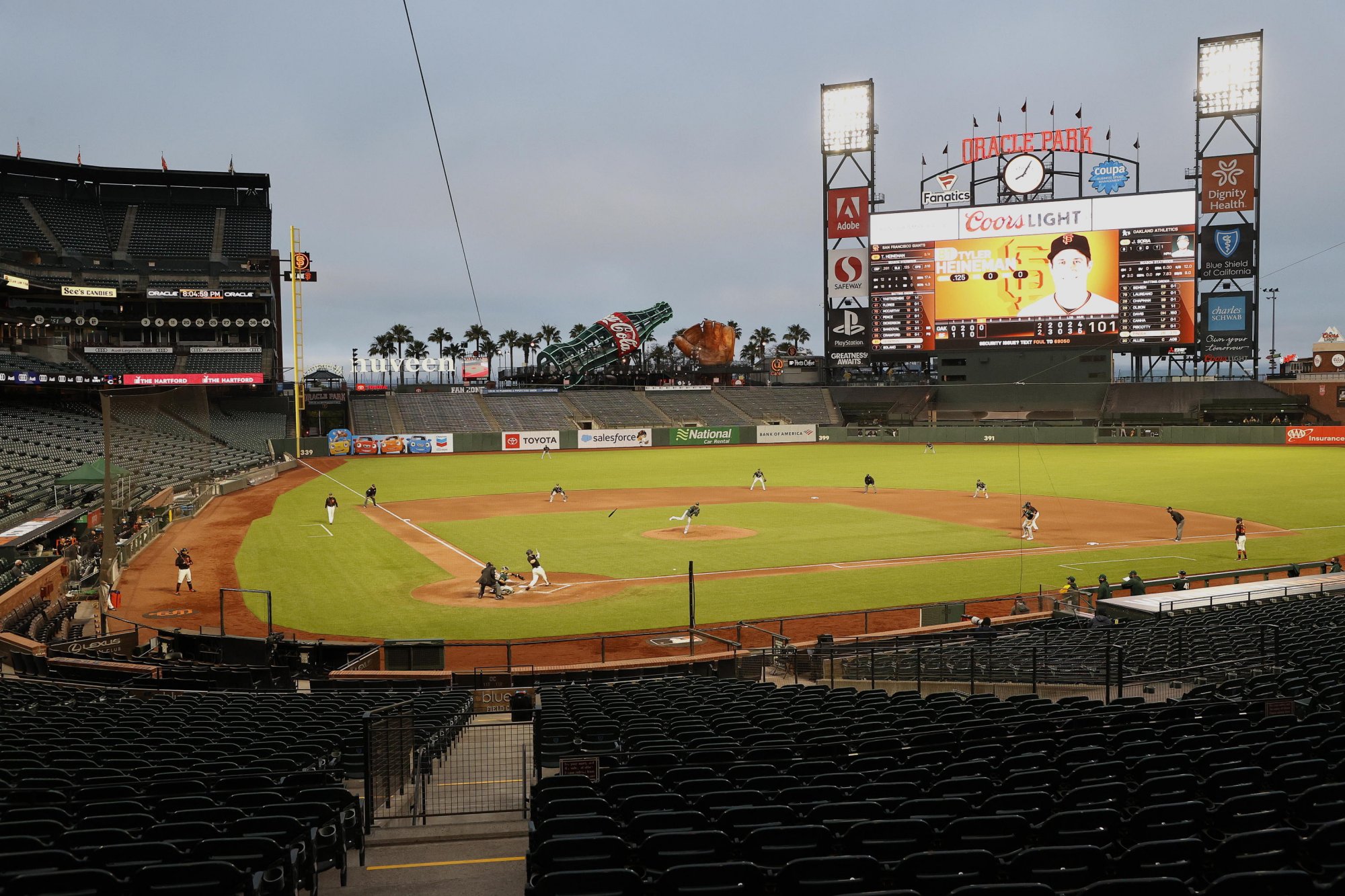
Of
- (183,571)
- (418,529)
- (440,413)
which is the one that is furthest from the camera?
(440,413)

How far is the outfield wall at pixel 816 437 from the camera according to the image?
78.0 m

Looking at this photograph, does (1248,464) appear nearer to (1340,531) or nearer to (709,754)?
(1340,531)

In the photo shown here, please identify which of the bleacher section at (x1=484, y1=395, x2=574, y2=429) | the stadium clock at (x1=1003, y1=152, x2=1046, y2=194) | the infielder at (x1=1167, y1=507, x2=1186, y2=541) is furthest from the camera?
the bleacher section at (x1=484, y1=395, x2=574, y2=429)

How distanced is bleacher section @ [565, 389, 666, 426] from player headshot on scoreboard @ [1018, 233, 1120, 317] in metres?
41.2

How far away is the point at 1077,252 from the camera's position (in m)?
78.6

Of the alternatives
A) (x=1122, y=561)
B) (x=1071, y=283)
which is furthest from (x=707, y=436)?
(x=1122, y=561)

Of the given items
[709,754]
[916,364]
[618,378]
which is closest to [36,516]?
[709,754]

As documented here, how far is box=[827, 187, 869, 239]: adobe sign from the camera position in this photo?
85.0 m

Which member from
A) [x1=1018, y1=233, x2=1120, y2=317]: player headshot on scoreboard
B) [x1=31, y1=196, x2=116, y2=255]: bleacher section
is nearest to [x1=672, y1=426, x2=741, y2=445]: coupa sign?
[x1=1018, y1=233, x2=1120, y2=317]: player headshot on scoreboard

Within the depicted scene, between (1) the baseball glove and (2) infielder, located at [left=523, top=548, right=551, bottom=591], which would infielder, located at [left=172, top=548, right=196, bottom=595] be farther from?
(1) the baseball glove

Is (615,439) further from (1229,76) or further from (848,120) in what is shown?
(1229,76)

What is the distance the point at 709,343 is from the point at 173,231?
63982 mm

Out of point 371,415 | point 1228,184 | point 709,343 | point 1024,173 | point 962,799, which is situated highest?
point 1024,173

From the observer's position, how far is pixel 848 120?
8956 cm
